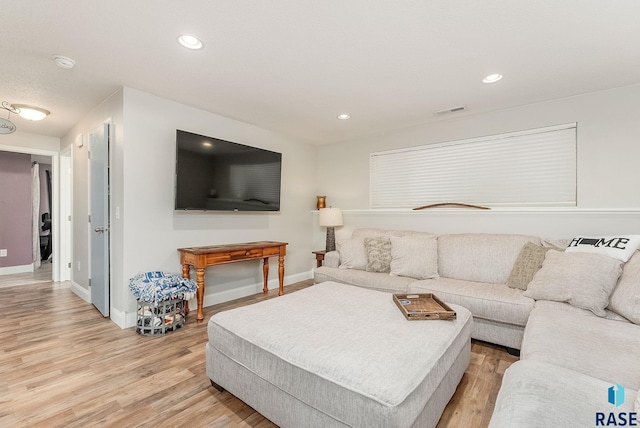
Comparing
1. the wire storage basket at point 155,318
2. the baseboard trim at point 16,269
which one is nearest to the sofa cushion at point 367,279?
the wire storage basket at point 155,318

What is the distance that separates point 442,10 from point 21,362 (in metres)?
3.61

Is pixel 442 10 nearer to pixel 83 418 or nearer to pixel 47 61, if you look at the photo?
pixel 47 61

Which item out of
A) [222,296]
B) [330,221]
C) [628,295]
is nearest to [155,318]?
[222,296]

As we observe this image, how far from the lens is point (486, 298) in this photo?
232cm

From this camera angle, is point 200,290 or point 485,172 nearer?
point 200,290

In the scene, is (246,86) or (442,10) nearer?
(442,10)

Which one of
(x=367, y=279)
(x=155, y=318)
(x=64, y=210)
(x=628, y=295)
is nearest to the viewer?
(x=628, y=295)

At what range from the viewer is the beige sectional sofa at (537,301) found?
38.7 inches

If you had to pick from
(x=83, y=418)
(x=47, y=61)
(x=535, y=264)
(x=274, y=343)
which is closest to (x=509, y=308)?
(x=535, y=264)

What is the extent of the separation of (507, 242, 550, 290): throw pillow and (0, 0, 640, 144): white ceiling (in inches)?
57.4

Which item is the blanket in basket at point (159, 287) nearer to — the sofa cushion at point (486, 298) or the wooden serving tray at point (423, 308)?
the wooden serving tray at point (423, 308)

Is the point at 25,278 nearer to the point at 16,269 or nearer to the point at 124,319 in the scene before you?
the point at 16,269

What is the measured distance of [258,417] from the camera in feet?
5.17

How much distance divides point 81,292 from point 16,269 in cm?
271
